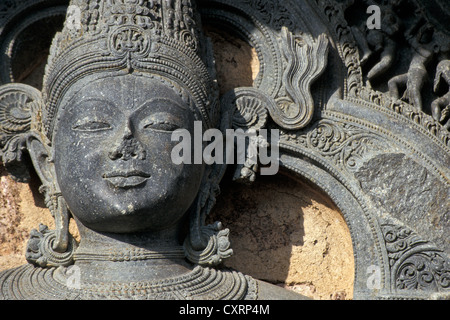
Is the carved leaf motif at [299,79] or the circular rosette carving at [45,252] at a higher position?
the carved leaf motif at [299,79]

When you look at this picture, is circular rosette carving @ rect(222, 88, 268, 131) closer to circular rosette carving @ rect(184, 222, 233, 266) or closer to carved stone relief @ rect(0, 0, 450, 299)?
carved stone relief @ rect(0, 0, 450, 299)

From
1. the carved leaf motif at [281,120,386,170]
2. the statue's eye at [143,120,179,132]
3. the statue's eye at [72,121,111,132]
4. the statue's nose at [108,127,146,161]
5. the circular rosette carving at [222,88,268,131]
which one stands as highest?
the circular rosette carving at [222,88,268,131]

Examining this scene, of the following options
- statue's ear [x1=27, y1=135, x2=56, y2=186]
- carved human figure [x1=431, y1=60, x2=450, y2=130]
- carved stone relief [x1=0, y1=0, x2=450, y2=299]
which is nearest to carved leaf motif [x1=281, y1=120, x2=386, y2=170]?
carved stone relief [x1=0, y1=0, x2=450, y2=299]

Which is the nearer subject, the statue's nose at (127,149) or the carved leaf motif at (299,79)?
the statue's nose at (127,149)

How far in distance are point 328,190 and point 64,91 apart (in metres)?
1.73

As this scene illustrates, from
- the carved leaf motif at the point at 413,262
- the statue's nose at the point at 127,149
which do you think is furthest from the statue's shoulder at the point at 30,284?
the carved leaf motif at the point at 413,262

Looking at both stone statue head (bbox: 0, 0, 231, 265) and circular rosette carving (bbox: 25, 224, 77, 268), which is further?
circular rosette carving (bbox: 25, 224, 77, 268)

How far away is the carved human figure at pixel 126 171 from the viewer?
13.4ft

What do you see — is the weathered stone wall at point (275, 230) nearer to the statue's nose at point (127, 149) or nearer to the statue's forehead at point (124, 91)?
the statue's forehead at point (124, 91)

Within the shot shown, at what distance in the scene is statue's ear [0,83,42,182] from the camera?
4.57 m

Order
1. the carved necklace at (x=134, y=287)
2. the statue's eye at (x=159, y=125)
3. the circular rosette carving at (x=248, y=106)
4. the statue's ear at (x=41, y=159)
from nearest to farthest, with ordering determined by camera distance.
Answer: the carved necklace at (x=134, y=287) → the statue's eye at (x=159, y=125) → the statue's ear at (x=41, y=159) → the circular rosette carving at (x=248, y=106)

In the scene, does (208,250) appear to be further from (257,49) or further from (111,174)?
(257,49)

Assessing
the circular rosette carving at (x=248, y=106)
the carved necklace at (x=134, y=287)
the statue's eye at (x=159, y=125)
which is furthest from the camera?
the circular rosette carving at (x=248, y=106)

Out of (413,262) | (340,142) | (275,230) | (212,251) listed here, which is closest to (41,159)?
(212,251)
